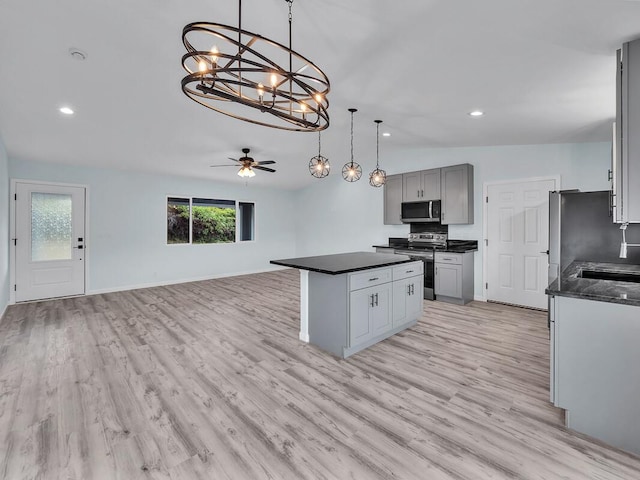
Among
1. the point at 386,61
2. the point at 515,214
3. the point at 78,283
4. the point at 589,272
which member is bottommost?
the point at 78,283

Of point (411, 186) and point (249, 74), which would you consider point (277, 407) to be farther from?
point (411, 186)

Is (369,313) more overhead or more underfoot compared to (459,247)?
more underfoot

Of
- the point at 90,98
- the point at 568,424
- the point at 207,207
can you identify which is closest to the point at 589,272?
the point at 568,424

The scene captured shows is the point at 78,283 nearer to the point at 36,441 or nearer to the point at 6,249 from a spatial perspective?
the point at 6,249

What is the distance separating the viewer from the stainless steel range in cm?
528

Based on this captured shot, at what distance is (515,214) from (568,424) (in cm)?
362

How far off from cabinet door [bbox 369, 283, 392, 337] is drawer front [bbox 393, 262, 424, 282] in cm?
18

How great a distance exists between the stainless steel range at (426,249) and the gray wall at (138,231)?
4255mm

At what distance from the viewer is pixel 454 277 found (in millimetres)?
5000

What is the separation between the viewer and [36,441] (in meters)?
1.86

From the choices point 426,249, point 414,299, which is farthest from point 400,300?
point 426,249

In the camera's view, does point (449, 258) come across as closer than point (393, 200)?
Yes

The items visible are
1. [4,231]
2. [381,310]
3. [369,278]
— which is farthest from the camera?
[4,231]

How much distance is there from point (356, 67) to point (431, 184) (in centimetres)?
337
